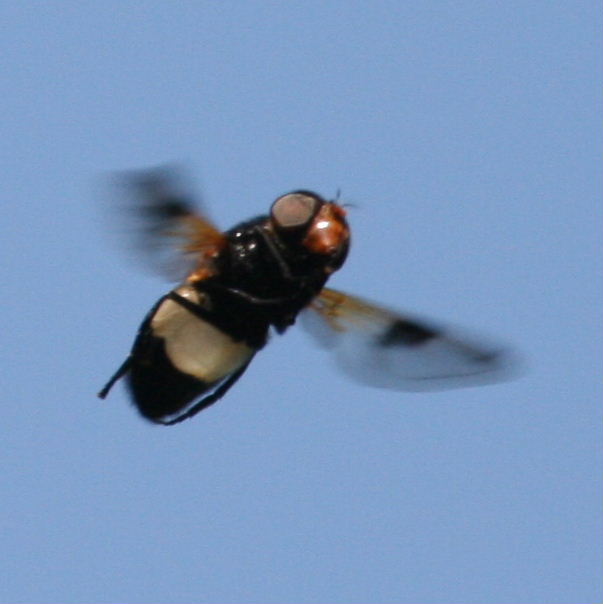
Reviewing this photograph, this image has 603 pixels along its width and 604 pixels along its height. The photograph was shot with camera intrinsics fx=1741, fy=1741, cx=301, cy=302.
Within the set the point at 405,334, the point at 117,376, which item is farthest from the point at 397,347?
the point at 117,376

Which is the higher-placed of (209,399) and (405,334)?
(405,334)

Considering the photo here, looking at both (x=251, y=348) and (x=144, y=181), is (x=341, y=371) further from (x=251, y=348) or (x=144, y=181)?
(x=144, y=181)

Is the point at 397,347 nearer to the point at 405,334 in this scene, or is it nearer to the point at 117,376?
the point at 405,334

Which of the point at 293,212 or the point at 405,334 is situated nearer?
the point at 293,212

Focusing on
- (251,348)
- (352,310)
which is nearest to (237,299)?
(251,348)

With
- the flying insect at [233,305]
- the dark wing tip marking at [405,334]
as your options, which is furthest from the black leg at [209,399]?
the dark wing tip marking at [405,334]

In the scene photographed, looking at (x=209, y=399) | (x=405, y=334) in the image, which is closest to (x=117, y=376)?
(x=209, y=399)

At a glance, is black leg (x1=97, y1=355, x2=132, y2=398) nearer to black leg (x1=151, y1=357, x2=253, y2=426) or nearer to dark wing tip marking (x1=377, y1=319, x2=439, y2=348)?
black leg (x1=151, y1=357, x2=253, y2=426)

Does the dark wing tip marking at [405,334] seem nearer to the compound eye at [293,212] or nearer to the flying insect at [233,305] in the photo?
the flying insect at [233,305]

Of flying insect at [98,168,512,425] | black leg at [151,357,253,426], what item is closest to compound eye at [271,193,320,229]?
flying insect at [98,168,512,425]
